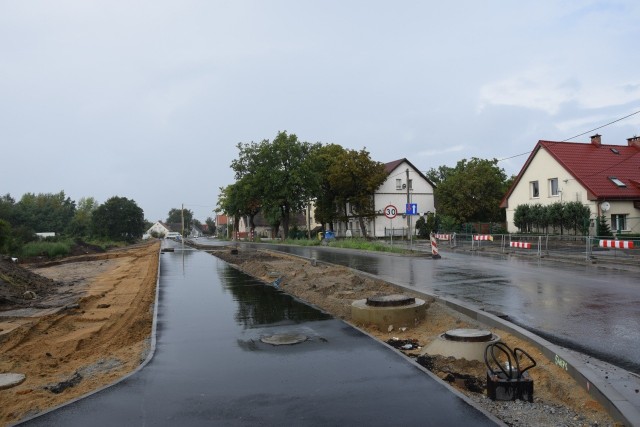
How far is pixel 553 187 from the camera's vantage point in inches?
1447

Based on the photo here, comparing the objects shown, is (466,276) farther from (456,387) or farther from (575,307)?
(456,387)

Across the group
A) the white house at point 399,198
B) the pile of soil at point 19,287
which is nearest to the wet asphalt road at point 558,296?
the pile of soil at point 19,287

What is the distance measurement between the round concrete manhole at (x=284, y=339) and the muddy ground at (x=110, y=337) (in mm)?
1440

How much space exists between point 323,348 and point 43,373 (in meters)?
4.24

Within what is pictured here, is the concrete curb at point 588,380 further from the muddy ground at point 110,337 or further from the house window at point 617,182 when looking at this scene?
the house window at point 617,182

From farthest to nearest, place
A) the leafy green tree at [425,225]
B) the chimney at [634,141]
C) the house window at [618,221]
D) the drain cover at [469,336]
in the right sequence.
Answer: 1. the leafy green tree at [425,225]
2. the chimney at [634,141]
3. the house window at [618,221]
4. the drain cover at [469,336]

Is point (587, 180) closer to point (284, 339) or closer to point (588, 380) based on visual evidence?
point (284, 339)

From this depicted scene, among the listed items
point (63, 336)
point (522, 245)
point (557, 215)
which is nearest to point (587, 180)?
point (557, 215)

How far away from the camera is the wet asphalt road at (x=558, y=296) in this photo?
24.4 feet

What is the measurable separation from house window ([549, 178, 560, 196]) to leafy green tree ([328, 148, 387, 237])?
64.3 feet

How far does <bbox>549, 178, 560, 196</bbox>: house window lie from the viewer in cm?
3634

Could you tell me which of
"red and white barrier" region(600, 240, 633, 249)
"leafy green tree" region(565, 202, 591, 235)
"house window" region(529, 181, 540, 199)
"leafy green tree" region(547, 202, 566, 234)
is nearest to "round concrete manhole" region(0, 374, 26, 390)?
"red and white barrier" region(600, 240, 633, 249)

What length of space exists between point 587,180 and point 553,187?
343cm

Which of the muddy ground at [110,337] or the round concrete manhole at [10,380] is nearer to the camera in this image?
the muddy ground at [110,337]
